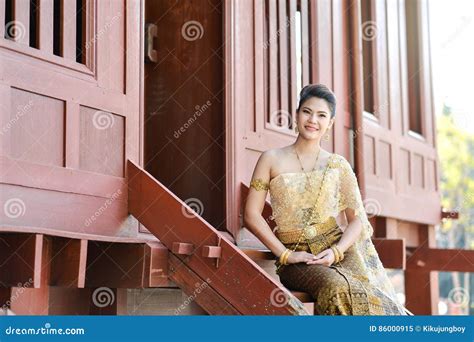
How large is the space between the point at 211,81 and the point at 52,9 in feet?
4.98

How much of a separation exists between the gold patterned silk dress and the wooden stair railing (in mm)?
374

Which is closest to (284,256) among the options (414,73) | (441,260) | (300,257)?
(300,257)

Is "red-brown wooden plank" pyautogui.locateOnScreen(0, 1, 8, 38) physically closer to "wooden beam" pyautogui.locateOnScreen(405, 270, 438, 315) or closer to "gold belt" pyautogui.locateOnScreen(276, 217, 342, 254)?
"gold belt" pyautogui.locateOnScreen(276, 217, 342, 254)

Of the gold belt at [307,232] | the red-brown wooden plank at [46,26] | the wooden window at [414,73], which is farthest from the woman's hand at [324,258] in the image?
the wooden window at [414,73]

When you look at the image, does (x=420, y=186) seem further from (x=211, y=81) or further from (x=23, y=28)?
(x=23, y=28)

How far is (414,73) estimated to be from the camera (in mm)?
9734

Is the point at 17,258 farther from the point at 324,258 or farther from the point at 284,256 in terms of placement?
the point at 324,258

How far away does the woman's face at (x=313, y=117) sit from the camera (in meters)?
4.86

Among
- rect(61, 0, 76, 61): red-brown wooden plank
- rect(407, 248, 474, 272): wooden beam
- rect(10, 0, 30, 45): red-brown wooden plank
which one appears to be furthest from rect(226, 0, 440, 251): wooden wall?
rect(10, 0, 30, 45): red-brown wooden plank

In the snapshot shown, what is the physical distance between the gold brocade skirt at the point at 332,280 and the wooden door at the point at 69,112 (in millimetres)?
910

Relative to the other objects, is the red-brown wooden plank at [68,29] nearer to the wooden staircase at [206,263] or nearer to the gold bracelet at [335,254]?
the wooden staircase at [206,263]

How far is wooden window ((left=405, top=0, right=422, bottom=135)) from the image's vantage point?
9672 millimetres

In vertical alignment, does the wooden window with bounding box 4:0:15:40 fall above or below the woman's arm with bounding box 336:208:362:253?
above

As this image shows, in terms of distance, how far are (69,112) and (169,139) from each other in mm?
1482
